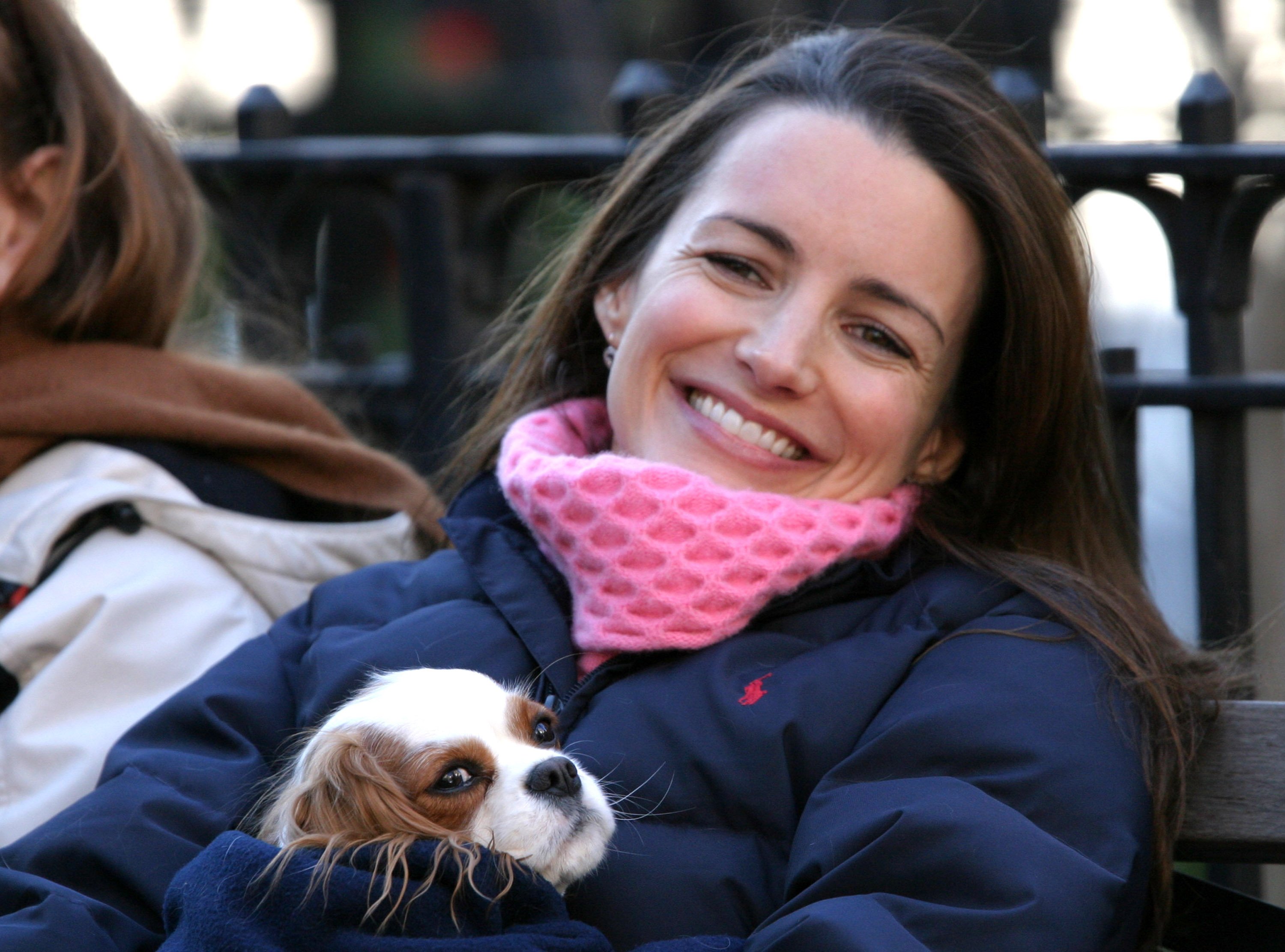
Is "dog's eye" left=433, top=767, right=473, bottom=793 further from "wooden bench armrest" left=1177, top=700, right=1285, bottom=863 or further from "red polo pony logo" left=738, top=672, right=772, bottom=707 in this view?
"wooden bench armrest" left=1177, top=700, right=1285, bottom=863

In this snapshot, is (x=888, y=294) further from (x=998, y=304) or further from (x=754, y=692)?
(x=754, y=692)

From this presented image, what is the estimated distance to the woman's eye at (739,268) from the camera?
2.21 m

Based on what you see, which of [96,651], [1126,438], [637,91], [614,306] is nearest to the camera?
[96,651]

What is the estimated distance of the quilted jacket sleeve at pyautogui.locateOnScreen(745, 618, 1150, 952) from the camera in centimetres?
155

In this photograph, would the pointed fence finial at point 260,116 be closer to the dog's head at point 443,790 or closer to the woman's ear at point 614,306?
the woman's ear at point 614,306

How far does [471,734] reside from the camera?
172 centimetres

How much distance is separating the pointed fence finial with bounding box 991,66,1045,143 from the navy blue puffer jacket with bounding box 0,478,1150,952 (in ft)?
3.41

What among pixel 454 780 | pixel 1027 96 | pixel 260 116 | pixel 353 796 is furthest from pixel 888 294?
pixel 260 116

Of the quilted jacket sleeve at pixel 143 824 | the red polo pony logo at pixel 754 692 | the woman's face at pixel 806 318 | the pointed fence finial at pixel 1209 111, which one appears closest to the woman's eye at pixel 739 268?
the woman's face at pixel 806 318

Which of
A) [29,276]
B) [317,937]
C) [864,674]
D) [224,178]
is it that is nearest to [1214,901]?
[864,674]

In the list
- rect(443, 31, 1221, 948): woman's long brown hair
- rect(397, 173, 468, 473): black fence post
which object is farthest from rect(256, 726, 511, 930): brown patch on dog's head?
rect(397, 173, 468, 473): black fence post

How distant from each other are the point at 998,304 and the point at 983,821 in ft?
3.37

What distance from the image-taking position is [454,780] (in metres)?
1.71

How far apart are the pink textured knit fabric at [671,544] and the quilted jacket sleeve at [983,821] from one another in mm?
276
